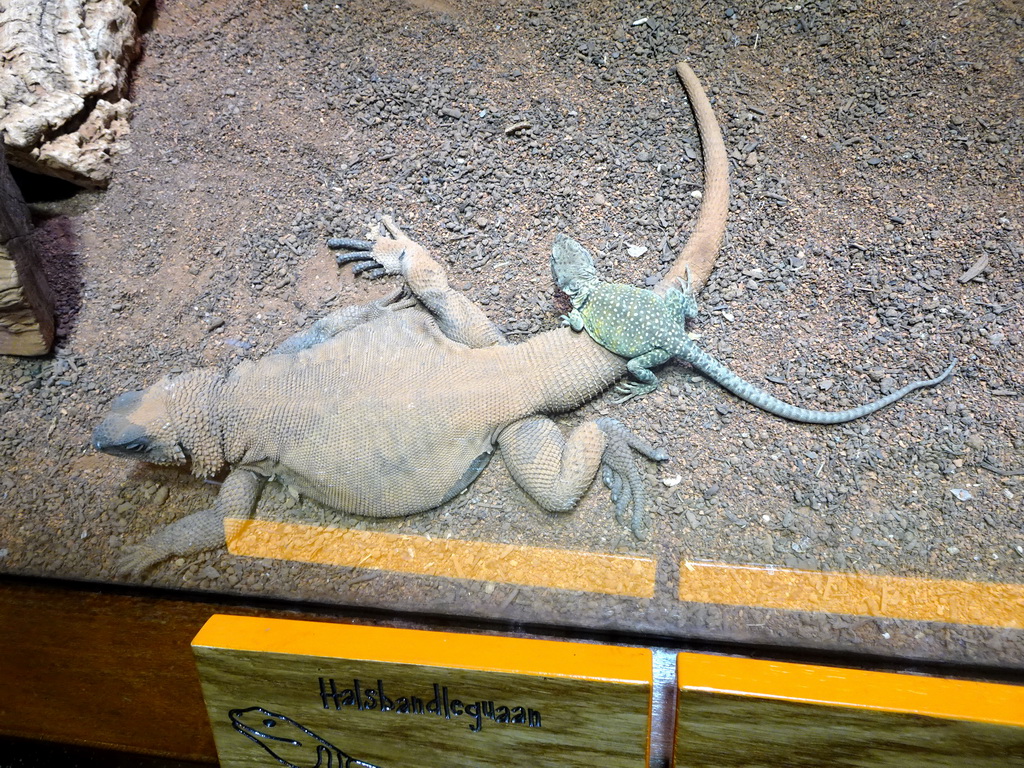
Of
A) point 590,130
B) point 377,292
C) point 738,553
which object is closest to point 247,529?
point 377,292

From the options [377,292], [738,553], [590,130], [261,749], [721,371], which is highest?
[590,130]

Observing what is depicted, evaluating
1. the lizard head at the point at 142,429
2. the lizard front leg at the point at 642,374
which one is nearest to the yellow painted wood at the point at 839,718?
the lizard front leg at the point at 642,374

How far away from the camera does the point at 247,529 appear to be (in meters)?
1.97

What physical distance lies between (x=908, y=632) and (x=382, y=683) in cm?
139

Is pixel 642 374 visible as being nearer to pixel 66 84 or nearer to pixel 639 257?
pixel 639 257

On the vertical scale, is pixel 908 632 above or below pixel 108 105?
below

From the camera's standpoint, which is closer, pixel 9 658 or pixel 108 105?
pixel 9 658

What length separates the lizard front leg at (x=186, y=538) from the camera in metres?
1.93

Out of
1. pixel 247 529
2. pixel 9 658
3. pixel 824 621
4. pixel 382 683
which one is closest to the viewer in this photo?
pixel 382 683

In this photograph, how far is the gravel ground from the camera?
189 centimetres

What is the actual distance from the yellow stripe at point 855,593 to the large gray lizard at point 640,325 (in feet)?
1.52

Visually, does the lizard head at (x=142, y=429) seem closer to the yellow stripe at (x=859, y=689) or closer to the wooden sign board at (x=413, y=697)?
the wooden sign board at (x=413, y=697)

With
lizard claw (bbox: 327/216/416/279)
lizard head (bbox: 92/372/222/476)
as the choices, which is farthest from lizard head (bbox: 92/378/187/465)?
lizard claw (bbox: 327/216/416/279)

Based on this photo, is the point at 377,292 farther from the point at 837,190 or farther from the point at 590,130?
the point at 837,190
